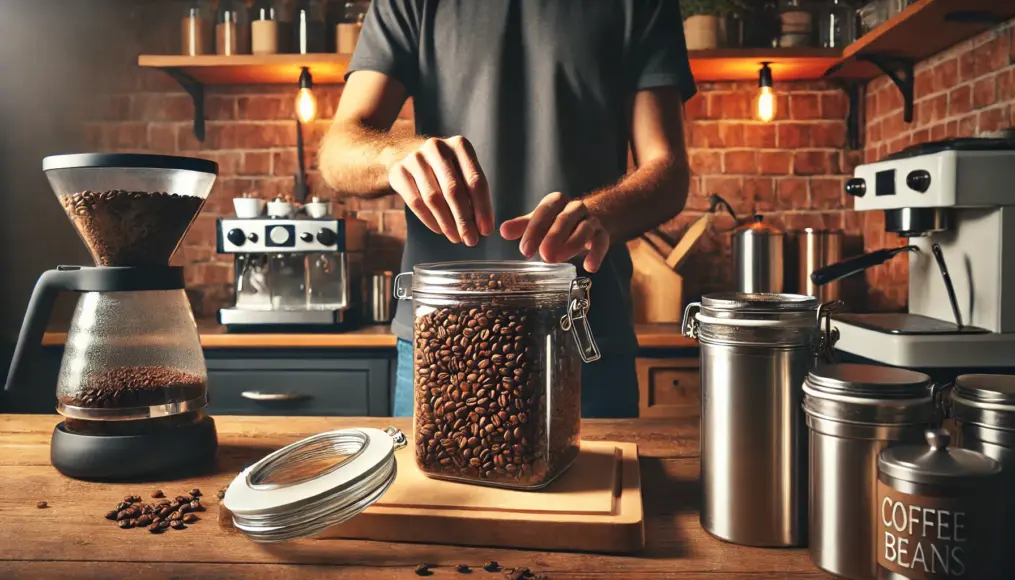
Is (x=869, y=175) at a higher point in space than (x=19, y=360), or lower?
higher

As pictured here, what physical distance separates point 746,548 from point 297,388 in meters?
1.75

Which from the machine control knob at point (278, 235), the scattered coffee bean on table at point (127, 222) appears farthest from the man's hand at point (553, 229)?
the machine control knob at point (278, 235)

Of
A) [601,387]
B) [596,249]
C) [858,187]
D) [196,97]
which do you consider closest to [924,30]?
[858,187]

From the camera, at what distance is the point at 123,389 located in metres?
0.83

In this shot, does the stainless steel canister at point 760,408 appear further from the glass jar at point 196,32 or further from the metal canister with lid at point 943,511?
the glass jar at point 196,32

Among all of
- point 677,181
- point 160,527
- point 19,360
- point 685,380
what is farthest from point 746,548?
point 685,380

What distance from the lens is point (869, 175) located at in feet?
5.56

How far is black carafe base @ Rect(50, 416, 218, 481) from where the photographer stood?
815 mm

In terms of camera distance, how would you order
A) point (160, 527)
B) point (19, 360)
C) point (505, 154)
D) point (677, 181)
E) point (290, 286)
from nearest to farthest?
point (160, 527)
point (19, 360)
point (677, 181)
point (505, 154)
point (290, 286)

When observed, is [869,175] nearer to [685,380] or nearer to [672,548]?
[685,380]

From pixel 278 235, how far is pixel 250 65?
1.95 ft

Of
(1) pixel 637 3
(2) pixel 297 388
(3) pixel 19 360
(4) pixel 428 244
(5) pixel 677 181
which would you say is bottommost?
(2) pixel 297 388

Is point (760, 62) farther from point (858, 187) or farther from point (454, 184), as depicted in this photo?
point (454, 184)

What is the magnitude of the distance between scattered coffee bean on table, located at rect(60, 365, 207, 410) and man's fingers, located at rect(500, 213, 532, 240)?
0.40m
